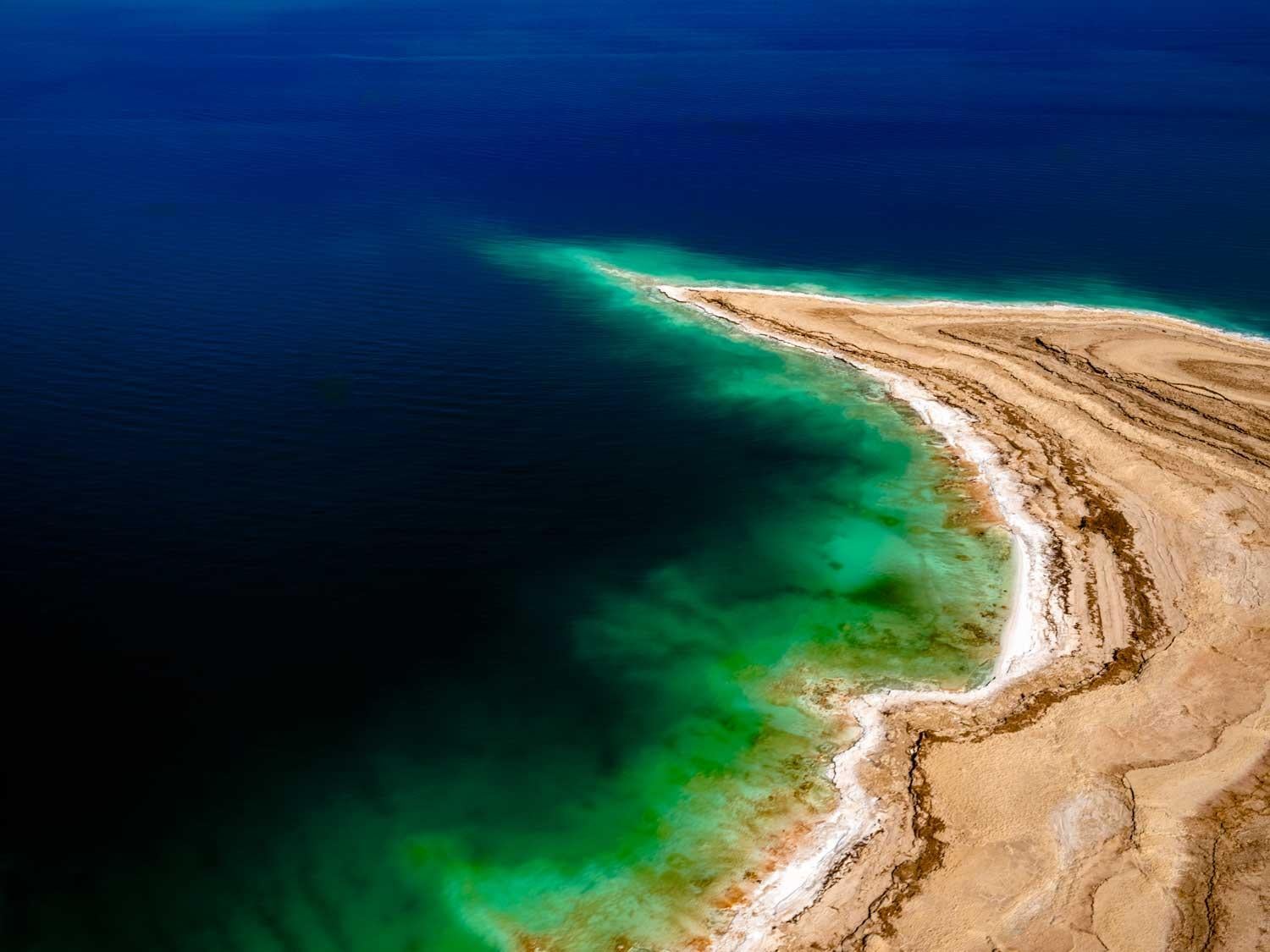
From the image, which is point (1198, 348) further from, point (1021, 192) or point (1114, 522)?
point (1021, 192)

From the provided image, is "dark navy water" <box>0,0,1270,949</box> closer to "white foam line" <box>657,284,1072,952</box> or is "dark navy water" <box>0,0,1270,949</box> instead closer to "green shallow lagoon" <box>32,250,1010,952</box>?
"green shallow lagoon" <box>32,250,1010,952</box>

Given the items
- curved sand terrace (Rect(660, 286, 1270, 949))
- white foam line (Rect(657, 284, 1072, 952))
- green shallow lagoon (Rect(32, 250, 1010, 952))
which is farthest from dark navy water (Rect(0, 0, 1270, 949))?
curved sand terrace (Rect(660, 286, 1270, 949))

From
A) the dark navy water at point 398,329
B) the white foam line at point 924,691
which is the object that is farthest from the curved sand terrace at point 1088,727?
the dark navy water at point 398,329

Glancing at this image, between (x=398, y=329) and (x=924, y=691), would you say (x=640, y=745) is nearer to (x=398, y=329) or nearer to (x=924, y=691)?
(x=924, y=691)

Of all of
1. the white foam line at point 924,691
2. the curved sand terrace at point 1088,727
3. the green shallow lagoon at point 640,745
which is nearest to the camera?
the curved sand terrace at point 1088,727

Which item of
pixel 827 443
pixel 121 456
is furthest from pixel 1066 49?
pixel 121 456

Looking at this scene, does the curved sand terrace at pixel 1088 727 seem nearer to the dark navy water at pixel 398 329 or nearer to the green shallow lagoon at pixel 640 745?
the green shallow lagoon at pixel 640 745

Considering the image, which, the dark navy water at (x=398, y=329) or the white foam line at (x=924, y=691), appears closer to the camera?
the white foam line at (x=924, y=691)
